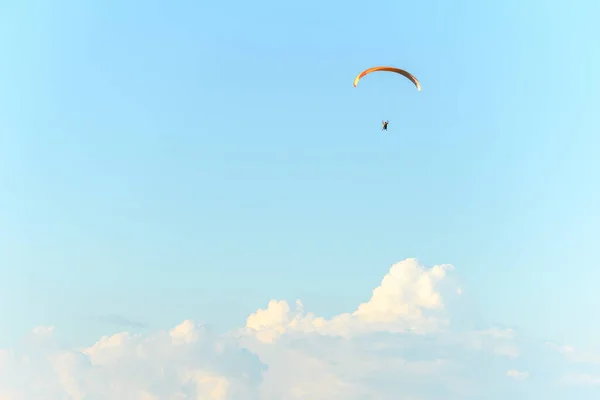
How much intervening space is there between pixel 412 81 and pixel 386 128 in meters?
11.5

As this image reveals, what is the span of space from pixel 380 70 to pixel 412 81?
6.65 m

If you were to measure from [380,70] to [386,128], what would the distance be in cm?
1166

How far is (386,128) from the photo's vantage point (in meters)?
182

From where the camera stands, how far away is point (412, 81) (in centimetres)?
17525

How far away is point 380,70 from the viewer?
582ft
